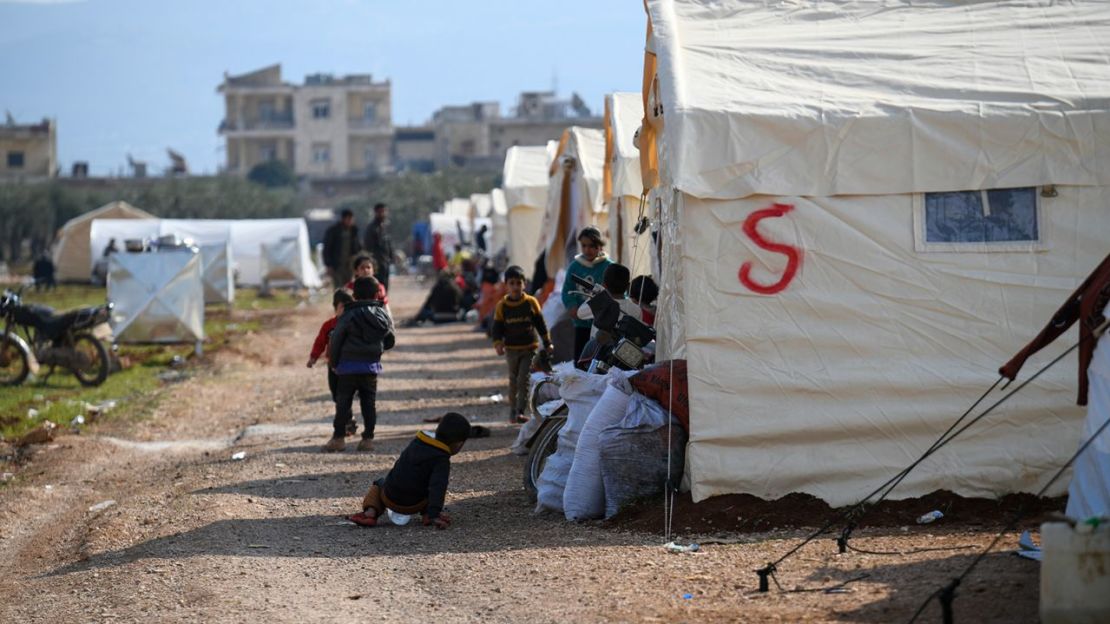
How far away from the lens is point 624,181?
1430 cm

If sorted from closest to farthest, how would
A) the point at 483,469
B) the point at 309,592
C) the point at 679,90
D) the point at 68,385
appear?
1. the point at 309,592
2. the point at 679,90
3. the point at 483,469
4. the point at 68,385

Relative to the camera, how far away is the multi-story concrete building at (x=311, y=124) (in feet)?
357

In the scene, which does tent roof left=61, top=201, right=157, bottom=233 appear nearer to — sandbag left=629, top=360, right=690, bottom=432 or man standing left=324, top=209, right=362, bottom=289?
man standing left=324, top=209, right=362, bottom=289

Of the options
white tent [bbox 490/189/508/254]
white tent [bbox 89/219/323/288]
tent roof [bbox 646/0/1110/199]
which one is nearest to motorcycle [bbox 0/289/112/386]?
tent roof [bbox 646/0/1110/199]

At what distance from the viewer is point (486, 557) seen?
7.36 meters

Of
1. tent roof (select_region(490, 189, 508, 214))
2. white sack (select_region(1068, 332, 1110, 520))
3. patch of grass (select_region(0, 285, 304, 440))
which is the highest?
tent roof (select_region(490, 189, 508, 214))

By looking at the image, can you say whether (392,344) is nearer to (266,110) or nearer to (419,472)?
(419,472)

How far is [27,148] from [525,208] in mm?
80296

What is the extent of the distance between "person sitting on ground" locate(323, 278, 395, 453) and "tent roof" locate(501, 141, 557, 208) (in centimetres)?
1308

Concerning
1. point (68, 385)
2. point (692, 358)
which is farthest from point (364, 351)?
point (68, 385)

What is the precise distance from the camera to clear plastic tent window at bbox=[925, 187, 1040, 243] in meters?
8.12

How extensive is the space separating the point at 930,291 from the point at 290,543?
3.92m

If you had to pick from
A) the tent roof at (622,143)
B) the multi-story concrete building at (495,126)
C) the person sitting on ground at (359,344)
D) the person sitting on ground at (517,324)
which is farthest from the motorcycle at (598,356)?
the multi-story concrete building at (495,126)

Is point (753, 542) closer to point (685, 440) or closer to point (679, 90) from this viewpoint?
point (685, 440)
